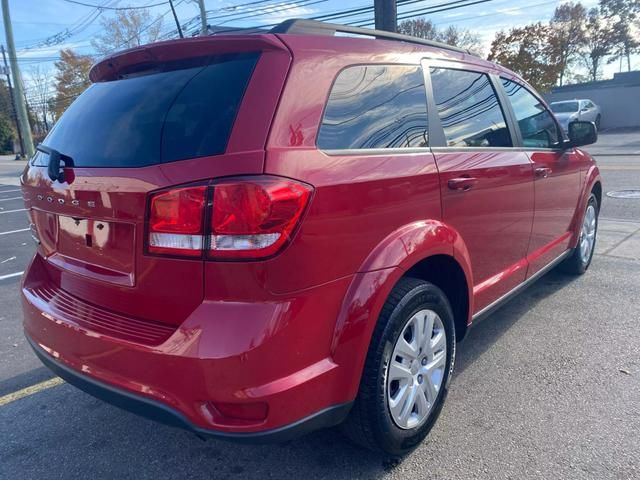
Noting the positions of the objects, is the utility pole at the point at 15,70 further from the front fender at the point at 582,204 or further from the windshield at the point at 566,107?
the windshield at the point at 566,107

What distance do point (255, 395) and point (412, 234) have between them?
3.20ft

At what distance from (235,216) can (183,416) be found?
2.42 ft

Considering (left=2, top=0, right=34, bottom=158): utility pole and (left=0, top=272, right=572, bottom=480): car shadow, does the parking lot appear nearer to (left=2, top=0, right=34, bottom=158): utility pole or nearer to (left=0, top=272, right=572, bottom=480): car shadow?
(left=0, top=272, right=572, bottom=480): car shadow

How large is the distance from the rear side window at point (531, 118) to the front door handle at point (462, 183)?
38.2 inches

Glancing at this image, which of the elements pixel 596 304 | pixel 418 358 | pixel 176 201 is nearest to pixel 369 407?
pixel 418 358

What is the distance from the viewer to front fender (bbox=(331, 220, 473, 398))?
6.42 ft

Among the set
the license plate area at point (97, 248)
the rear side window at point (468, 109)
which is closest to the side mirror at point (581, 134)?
the rear side window at point (468, 109)

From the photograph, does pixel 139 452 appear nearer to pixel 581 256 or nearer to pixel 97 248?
pixel 97 248

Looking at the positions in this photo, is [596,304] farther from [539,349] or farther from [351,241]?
[351,241]

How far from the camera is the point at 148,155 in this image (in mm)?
1918

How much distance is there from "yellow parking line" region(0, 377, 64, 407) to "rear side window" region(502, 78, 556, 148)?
342 centimetres

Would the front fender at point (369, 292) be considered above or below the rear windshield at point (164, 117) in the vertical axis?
below

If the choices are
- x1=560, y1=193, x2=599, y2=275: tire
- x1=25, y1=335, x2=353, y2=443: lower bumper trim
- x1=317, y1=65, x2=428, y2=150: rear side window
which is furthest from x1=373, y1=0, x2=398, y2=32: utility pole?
x1=25, y1=335, x2=353, y2=443: lower bumper trim

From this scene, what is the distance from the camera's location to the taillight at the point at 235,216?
171 centimetres
